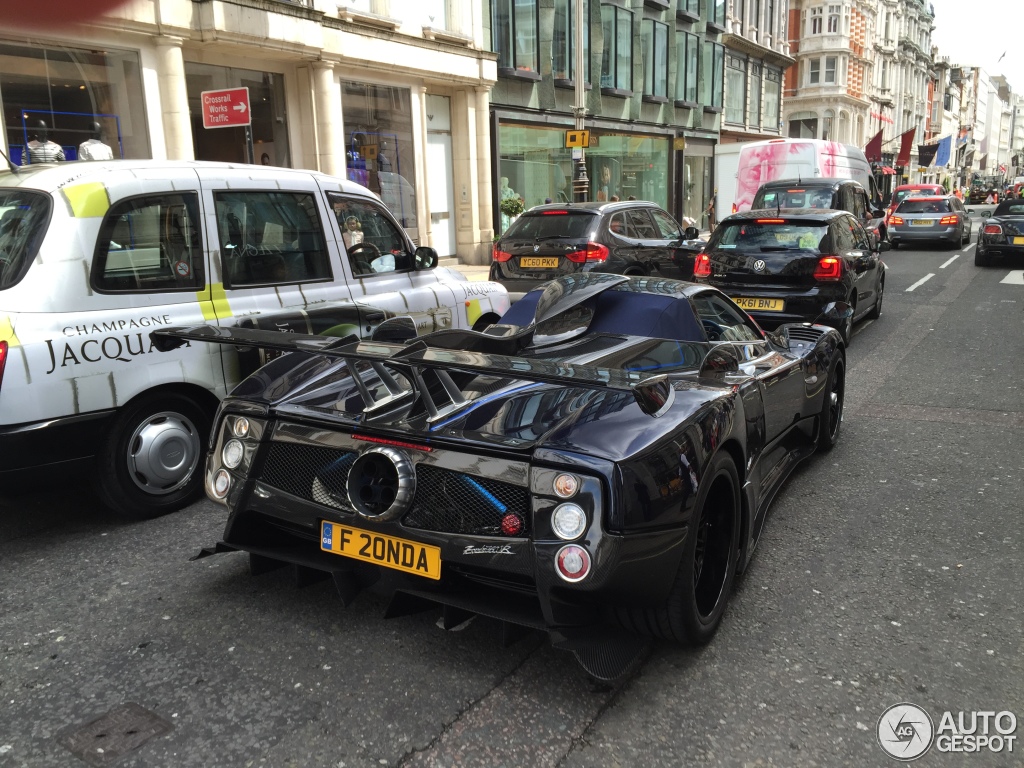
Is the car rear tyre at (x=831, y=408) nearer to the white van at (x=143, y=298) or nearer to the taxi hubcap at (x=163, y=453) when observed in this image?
the white van at (x=143, y=298)

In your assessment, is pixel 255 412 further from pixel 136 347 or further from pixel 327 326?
pixel 327 326

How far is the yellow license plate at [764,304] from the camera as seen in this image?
30.1 ft

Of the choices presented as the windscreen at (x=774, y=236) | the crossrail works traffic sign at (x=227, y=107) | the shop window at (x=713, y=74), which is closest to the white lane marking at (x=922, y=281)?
the windscreen at (x=774, y=236)

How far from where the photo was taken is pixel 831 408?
575 cm

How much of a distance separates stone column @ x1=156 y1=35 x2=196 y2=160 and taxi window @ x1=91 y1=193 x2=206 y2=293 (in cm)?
1015

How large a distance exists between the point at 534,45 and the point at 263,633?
23213 mm

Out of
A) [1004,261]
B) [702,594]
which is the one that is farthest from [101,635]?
[1004,261]

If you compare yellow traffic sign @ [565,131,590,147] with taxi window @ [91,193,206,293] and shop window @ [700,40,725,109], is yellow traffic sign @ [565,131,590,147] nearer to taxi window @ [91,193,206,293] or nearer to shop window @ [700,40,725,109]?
taxi window @ [91,193,206,293]

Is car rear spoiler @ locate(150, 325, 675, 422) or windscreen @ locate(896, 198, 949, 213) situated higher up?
car rear spoiler @ locate(150, 325, 675, 422)

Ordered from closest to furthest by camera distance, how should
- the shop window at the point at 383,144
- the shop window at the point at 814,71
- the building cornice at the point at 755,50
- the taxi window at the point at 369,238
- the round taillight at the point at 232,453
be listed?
the round taillight at the point at 232,453 < the taxi window at the point at 369,238 < the shop window at the point at 383,144 < the building cornice at the point at 755,50 < the shop window at the point at 814,71

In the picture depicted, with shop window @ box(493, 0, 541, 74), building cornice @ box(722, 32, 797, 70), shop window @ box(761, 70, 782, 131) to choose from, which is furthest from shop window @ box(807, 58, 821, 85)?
shop window @ box(493, 0, 541, 74)

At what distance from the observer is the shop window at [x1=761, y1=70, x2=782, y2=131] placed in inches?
1736

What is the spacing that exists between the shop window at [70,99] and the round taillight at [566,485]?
11.2 meters

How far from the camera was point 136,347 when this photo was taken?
4363mm
